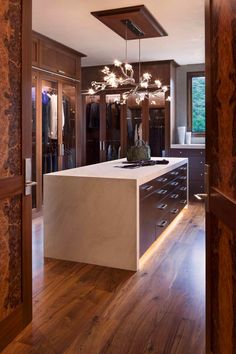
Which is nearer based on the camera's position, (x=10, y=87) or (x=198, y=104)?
(x=10, y=87)

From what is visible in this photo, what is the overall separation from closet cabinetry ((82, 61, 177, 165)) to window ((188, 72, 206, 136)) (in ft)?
1.38

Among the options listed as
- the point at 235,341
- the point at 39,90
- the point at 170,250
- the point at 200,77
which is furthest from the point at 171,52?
the point at 235,341

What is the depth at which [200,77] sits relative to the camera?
23.8ft

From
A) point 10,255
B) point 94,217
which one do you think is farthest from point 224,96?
point 94,217

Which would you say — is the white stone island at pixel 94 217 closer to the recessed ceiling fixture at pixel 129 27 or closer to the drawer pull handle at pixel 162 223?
the drawer pull handle at pixel 162 223

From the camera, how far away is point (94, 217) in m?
3.34

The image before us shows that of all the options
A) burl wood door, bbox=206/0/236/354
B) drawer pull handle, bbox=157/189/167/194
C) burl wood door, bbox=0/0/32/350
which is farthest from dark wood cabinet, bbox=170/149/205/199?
burl wood door, bbox=206/0/236/354

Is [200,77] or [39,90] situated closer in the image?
[39,90]

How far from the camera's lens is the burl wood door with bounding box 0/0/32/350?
6.50 feet

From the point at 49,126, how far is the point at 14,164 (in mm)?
3727

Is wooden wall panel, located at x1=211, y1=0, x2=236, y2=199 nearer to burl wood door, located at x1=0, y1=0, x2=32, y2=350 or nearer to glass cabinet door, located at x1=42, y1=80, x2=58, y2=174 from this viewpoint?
burl wood door, located at x1=0, y1=0, x2=32, y2=350

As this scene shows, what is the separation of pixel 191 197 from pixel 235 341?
578 cm

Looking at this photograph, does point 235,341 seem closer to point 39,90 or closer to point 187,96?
point 39,90

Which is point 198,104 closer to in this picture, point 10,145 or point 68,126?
point 68,126
